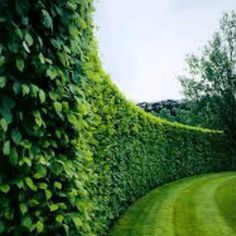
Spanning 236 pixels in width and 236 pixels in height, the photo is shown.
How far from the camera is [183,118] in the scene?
52062 mm

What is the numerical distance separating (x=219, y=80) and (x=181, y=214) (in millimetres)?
31248

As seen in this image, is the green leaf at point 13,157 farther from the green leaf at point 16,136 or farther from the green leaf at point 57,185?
the green leaf at point 57,185

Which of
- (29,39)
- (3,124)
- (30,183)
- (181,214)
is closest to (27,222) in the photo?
(30,183)

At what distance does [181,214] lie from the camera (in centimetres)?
1241

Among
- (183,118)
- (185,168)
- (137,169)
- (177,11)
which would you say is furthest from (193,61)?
(137,169)

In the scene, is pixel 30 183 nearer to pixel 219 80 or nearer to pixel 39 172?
pixel 39 172

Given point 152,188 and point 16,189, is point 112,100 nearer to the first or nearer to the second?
point 16,189

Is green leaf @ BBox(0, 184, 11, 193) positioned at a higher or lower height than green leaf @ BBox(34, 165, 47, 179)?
lower

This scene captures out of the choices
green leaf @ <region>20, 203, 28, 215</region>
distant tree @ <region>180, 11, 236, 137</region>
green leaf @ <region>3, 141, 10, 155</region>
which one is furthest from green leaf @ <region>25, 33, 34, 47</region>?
distant tree @ <region>180, 11, 236, 137</region>

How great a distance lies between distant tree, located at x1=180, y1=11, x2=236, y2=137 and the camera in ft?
133

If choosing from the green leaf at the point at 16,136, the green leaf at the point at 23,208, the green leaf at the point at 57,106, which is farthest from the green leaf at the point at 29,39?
the green leaf at the point at 23,208

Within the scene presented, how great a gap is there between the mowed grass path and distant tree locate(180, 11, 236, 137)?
23.0 meters

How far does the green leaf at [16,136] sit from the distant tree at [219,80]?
119ft

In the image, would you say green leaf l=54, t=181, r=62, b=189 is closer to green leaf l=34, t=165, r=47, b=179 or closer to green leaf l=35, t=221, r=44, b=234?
green leaf l=34, t=165, r=47, b=179
